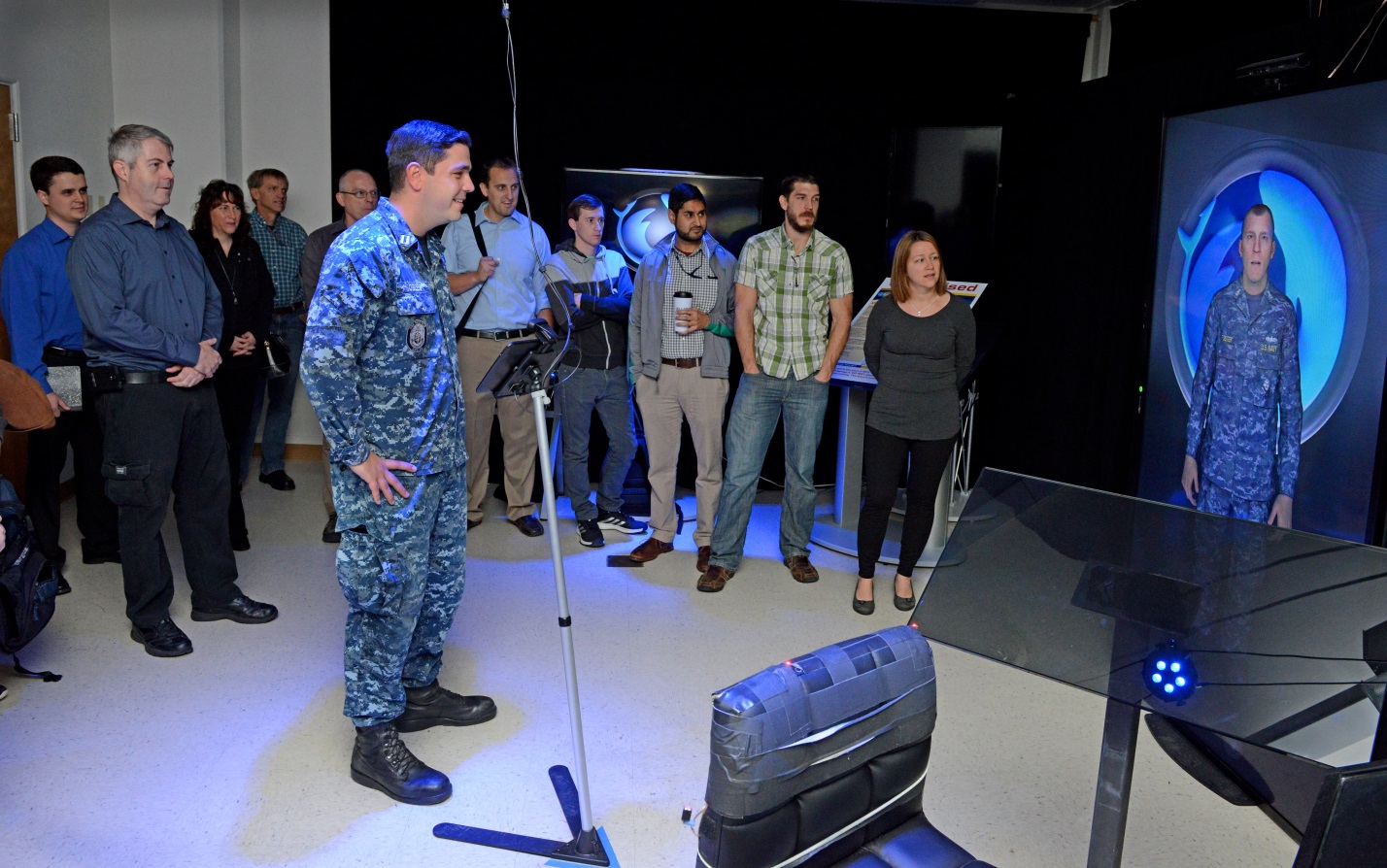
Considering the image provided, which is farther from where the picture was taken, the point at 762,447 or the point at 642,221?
the point at 642,221

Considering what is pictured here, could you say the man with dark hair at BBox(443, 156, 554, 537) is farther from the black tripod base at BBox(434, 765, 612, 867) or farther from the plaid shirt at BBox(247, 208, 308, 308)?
the black tripod base at BBox(434, 765, 612, 867)

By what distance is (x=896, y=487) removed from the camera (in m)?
4.54

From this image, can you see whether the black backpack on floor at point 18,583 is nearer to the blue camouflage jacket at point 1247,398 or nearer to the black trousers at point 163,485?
the black trousers at point 163,485

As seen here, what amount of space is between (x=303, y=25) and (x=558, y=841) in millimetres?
5520

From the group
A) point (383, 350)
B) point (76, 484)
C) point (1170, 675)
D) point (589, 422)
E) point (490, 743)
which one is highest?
point (383, 350)

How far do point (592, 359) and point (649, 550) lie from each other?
1027mm

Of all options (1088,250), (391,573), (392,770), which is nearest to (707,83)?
(1088,250)

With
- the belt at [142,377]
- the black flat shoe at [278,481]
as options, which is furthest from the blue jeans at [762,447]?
the black flat shoe at [278,481]

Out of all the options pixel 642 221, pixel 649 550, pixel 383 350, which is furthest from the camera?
pixel 642 221

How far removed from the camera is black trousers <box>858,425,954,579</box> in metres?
4.50

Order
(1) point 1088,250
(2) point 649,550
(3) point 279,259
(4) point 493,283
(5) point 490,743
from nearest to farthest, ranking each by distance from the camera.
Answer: (5) point 490,743 < (2) point 649,550 < (4) point 493,283 < (1) point 1088,250 < (3) point 279,259

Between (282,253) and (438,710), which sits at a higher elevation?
(282,253)

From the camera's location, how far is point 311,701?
359 cm

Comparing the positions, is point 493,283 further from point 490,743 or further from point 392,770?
point 392,770
